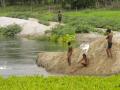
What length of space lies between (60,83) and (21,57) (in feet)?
72.7

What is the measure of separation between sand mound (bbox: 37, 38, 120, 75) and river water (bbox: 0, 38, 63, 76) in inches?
46.3

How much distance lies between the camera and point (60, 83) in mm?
26906

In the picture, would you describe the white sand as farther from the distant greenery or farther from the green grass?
the green grass

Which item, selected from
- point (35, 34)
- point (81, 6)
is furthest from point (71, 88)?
point (81, 6)

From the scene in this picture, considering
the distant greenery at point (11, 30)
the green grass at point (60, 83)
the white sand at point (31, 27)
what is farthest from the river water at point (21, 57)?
the green grass at point (60, 83)

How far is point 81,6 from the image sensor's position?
112 meters

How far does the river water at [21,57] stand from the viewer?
38812 mm

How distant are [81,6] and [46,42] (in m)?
47.0

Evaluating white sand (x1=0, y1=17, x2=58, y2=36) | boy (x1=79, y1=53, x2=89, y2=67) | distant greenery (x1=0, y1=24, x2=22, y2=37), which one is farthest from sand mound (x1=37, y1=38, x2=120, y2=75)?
distant greenery (x1=0, y1=24, x2=22, y2=37)

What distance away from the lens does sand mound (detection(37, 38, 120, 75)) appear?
35562 millimetres

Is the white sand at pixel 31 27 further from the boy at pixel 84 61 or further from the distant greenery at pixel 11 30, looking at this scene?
the boy at pixel 84 61

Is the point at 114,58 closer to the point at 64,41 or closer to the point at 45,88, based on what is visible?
the point at 45,88

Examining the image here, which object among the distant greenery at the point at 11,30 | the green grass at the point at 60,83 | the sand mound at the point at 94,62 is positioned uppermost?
the green grass at the point at 60,83

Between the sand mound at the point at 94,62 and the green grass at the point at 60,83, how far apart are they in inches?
258
